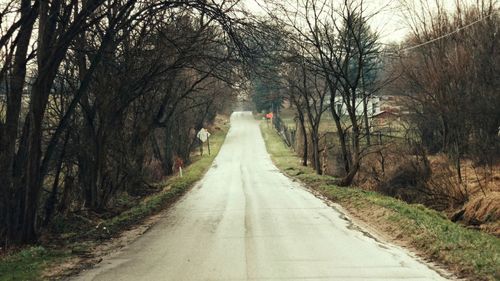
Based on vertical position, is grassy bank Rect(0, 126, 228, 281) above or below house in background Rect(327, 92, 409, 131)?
below

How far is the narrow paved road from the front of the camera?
816cm

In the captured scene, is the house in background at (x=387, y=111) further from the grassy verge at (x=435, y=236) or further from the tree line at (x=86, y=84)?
the grassy verge at (x=435, y=236)

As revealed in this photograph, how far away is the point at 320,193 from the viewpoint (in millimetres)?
22406

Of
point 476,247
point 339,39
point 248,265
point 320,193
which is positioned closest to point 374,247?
point 476,247

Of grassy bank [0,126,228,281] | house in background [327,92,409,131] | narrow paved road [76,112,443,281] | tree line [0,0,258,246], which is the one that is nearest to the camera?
narrow paved road [76,112,443,281]

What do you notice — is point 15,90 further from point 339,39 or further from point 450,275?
point 339,39

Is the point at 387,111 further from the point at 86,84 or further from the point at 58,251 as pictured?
the point at 58,251

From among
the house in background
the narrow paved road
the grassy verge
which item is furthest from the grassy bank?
the house in background

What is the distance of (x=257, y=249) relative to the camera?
33.6 ft

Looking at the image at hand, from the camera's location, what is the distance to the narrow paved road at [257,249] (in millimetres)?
8156

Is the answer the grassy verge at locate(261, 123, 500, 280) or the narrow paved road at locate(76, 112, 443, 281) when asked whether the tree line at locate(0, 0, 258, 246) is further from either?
the grassy verge at locate(261, 123, 500, 280)

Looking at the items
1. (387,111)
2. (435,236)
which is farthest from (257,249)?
(387,111)

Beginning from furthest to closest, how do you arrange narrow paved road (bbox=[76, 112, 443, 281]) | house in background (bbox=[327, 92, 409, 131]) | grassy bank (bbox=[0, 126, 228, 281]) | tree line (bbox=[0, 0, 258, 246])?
house in background (bbox=[327, 92, 409, 131]) → tree line (bbox=[0, 0, 258, 246]) → grassy bank (bbox=[0, 126, 228, 281]) → narrow paved road (bbox=[76, 112, 443, 281])

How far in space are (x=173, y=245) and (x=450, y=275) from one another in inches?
214
